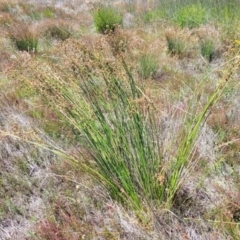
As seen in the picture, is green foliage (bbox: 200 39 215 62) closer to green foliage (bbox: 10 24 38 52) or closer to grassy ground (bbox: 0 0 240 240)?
grassy ground (bbox: 0 0 240 240)

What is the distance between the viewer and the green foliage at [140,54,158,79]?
4.18 meters

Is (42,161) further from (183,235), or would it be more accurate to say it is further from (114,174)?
(183,235)

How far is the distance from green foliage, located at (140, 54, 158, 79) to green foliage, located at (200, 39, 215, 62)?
820mm

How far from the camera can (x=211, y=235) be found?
1.94 meters

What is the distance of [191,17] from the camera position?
589cm

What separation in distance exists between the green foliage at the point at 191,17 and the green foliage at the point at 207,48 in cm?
116

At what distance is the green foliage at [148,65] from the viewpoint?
4.18 m

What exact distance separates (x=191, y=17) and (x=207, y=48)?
145 cm

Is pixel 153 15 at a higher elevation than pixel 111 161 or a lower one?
lower

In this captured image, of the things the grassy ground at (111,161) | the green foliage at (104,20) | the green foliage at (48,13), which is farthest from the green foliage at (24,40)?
the green foliage at (48,13)

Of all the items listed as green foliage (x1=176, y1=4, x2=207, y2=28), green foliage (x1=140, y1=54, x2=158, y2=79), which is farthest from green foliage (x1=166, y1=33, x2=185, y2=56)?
green foliage (x1=176, y1=4, x2=207, y2=28)

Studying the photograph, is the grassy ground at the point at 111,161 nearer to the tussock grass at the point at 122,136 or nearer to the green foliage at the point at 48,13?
the tussock grass at the point at 122,136

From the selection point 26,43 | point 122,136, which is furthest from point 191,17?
point 122,136

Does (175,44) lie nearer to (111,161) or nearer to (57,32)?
(57,32)
